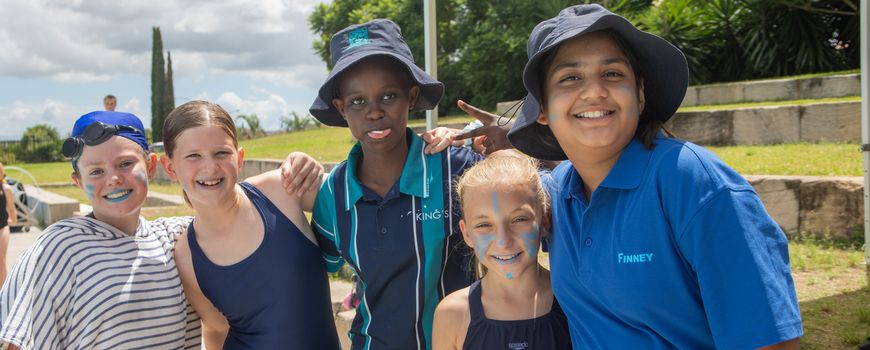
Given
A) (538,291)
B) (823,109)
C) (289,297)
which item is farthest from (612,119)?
(823,109)

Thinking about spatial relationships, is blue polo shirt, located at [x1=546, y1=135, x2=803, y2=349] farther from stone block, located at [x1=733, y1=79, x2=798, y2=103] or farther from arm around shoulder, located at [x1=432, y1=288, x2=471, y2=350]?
stone block, located at [x1=733, y1=79, x2=798, y2=103]

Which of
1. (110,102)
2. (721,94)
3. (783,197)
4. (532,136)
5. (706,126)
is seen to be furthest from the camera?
(110,102)

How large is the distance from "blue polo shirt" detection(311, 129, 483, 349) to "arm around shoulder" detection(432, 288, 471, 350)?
0.20 meters

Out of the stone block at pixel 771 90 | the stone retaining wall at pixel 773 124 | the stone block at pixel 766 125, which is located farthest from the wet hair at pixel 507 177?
the stone block at pixel 771 90

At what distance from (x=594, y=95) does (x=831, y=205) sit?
4.17 meters

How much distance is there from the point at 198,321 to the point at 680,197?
5.87 feet

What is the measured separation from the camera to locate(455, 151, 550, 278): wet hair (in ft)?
7.02

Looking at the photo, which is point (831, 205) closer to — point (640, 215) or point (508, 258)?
point (508, 258)

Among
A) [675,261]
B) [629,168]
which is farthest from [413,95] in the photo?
[675,261]

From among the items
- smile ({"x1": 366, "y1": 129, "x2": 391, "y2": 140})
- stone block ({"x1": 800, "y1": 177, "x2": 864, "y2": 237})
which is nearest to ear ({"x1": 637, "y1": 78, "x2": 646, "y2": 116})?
smile ({"x1": 366, "y1": 129, "x2": 391, "y2": 140})

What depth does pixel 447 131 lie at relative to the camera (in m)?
2.58

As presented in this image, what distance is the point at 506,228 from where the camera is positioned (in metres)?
2.12

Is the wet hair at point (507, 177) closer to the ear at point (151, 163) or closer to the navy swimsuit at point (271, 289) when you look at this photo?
the navy swimsuit at point (271, 289)

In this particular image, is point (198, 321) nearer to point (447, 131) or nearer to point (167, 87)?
point (447, 131)
